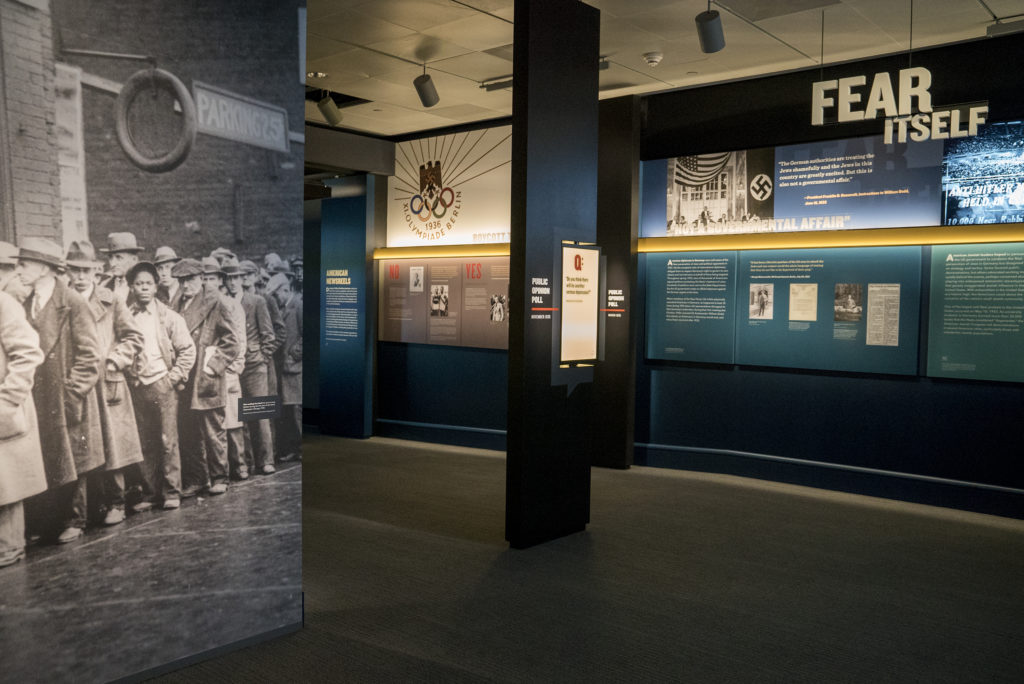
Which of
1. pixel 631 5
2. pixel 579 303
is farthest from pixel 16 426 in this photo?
pixel 631 5

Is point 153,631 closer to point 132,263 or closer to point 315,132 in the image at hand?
point 132,263

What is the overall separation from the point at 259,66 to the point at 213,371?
1.34 meters

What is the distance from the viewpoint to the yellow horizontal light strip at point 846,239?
612 cm

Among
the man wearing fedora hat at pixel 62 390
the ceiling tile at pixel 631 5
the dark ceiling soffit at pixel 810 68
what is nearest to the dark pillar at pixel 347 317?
the dark ceiling soffit at pixel 810 68

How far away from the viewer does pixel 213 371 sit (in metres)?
3.58

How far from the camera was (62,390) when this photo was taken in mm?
3100

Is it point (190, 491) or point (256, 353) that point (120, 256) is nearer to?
point (256, 353)

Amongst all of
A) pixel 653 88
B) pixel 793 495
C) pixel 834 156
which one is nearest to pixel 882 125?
pixel 834 156

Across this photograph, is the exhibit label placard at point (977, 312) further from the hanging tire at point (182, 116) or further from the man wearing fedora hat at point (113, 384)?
the man wearing fedora hat at point (113, 384)

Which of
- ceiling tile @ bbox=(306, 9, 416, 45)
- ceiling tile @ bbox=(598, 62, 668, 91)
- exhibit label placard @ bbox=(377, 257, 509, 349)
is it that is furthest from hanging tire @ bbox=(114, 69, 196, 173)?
exhibit label placard @ bbox=(377, 257, 509, 349)

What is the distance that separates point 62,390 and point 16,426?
0.20 metres

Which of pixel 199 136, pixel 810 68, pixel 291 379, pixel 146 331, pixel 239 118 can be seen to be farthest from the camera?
pixel 810 68

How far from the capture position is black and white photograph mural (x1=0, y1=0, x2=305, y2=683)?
9.84 ft

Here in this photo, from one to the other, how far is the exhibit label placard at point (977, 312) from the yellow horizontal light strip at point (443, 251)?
399cm
